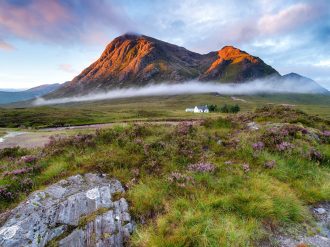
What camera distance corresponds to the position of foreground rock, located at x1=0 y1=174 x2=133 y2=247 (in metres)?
5.33

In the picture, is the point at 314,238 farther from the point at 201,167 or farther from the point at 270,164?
the point at 201,167

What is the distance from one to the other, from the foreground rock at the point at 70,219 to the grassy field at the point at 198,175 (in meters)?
0.50

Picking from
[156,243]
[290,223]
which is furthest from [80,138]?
[290,223]

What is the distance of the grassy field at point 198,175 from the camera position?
17.7 ft

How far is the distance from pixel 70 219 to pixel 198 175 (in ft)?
13.4

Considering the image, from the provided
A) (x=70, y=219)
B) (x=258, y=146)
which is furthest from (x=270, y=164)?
(x=70, y=219)

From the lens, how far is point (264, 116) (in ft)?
55.6

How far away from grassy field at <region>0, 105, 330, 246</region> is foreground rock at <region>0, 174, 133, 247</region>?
0.50m

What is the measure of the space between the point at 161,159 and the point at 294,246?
5327 mm

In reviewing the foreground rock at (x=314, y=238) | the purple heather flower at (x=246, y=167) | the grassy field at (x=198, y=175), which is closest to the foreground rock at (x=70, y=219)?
the grassy field at (x=198, y=175)

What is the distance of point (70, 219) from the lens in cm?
593

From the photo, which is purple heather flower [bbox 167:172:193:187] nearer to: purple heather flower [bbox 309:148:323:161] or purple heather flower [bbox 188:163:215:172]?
purple heather flower [bbox 188:163:215:172]

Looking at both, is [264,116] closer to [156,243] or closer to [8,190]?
[156,243]

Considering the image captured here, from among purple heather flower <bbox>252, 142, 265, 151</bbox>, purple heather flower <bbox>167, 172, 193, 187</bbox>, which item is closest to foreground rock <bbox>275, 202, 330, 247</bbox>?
purple heather flower <bbox>167, 172, 193, 187</bbox>
